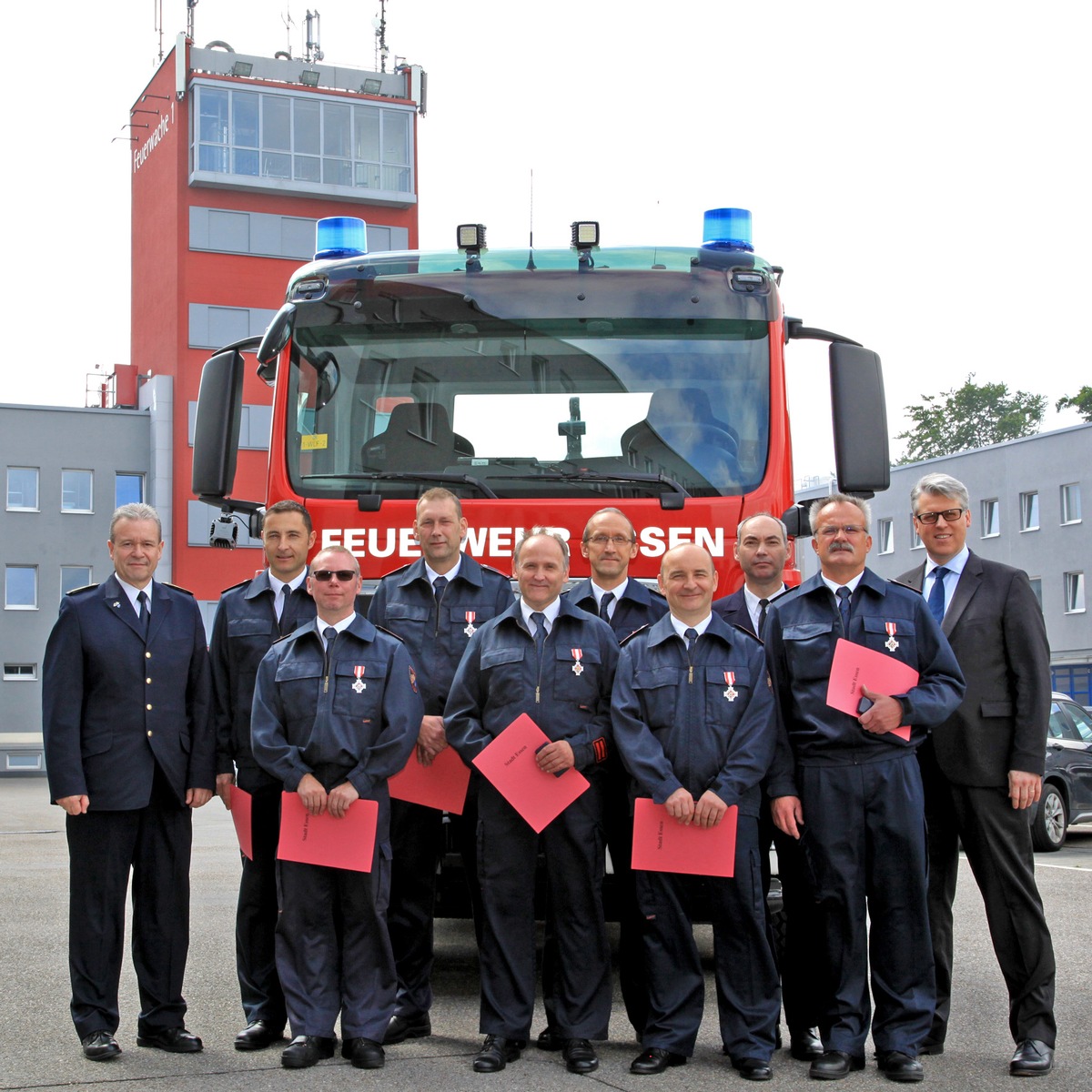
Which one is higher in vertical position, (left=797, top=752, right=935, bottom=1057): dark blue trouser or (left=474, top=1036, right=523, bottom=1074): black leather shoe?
(left=797, top=752, right=935, bottom=1057): dark blue trouser

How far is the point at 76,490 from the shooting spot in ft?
138

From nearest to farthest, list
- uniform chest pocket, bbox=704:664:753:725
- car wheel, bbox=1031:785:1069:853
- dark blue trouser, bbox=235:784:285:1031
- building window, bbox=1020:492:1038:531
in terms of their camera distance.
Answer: uniform chest pocket, bbox=704:664:753:725 < dark blue trouser, bbox=235:784:285:1031 < car wheel, bbox=1031:785:1069:853 < building window, bbox=1020:492:1038:531

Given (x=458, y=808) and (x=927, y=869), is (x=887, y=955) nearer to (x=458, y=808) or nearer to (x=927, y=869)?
(x=927, y=869)

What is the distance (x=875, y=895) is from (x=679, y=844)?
2.29ft

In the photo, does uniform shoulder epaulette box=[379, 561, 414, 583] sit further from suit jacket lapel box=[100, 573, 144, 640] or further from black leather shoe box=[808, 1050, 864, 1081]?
black leather shoe box=[808, 1050, 864, 1081]

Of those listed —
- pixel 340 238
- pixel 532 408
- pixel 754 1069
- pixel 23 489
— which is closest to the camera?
pixel 754 1069

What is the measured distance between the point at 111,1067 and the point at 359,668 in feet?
5.16

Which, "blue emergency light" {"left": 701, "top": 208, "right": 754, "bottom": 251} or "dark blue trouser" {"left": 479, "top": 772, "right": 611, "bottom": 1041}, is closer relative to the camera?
"dark blue trouser" {"left": 479, "top": 772, "right": 611, "bottom": 1041}

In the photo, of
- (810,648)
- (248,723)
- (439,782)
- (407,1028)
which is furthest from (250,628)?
(810,648)

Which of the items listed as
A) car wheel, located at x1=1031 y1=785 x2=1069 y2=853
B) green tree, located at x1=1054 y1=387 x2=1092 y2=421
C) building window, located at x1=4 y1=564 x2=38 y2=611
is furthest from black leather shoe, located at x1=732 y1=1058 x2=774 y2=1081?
green tree, located at x1=1054 y1=387 x2=1092 y2=421

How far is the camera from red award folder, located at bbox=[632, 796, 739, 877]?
16.6ft

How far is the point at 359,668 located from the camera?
526 cm

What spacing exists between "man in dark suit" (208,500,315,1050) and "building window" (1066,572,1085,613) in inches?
1577

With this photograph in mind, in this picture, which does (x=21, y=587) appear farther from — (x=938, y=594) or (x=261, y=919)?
(x=938, y=594)
